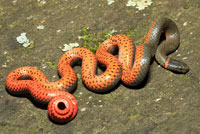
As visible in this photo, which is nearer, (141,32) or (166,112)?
(166,112)

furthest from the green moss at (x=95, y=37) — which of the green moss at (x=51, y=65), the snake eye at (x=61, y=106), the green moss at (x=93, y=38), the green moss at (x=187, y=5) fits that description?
the snake eye at (x=61, y=106)

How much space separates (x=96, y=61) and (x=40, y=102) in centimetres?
114

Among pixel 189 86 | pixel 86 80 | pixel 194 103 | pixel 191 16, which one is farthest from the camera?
pixel 191 16

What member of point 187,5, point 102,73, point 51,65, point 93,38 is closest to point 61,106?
point 102,73

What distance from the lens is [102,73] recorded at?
497 cm

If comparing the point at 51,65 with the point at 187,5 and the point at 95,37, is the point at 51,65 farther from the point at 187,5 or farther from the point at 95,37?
the point at 187,5

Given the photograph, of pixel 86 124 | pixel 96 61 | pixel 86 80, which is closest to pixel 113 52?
pixel 96 61

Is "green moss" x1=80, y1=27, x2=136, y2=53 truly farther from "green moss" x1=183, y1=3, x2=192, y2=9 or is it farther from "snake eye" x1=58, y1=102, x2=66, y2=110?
"snake eye" x1=58, y1=102, x2=66, y2=110

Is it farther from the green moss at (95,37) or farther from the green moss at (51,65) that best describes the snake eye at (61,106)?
the green moss at (95,37)

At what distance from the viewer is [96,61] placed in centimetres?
495

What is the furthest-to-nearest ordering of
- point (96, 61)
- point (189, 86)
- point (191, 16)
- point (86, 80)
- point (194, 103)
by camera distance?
point (191, 16), point (96, 61), point (86, 80), point (189, 86), point (194, 103)

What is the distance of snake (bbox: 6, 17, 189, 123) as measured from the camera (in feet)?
14.3

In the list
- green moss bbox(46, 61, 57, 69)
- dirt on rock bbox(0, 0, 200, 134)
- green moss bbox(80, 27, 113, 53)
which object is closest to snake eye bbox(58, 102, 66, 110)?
dirt on rock bbox(0, 0, 200, 134)

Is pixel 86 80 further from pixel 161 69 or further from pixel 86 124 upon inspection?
pixel 161 69
